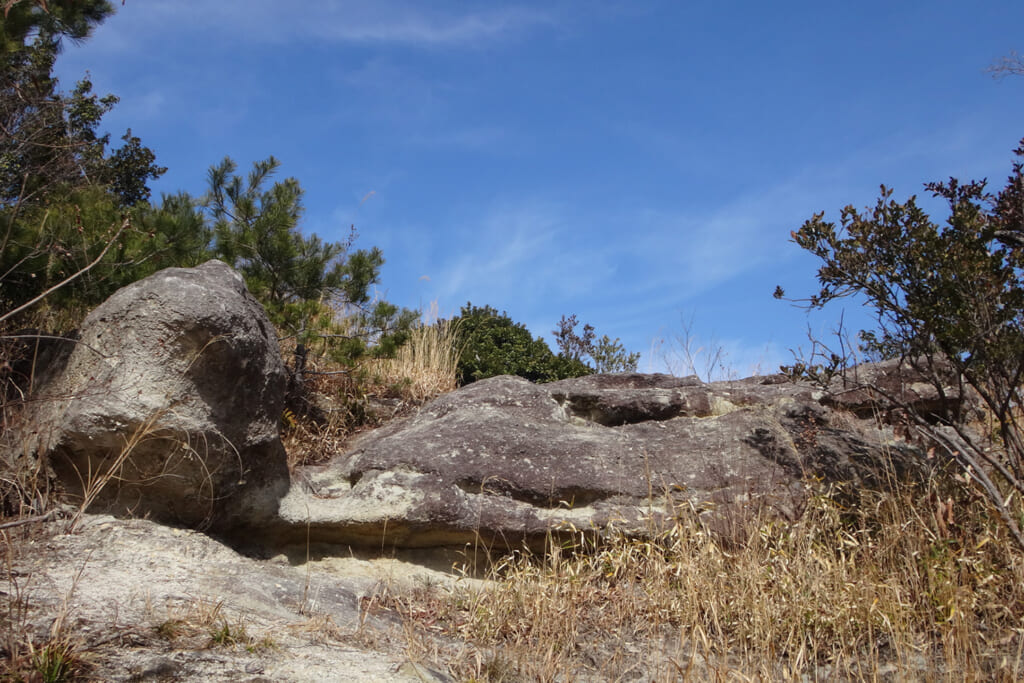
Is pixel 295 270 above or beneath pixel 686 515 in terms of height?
above

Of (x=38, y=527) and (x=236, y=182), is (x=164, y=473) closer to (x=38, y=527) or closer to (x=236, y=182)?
(x=38, y=527)

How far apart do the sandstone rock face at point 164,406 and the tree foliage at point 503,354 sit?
4489 millimetres

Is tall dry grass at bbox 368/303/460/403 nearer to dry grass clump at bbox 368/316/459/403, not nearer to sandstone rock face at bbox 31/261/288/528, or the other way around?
dry grass clump at bbox 368/316/459/403

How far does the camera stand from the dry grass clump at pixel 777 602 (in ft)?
11.8

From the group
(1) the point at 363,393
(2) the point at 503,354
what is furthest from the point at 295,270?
(2) the point at 503,354

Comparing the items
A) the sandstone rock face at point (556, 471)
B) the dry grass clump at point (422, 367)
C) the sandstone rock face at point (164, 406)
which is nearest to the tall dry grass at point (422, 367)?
the dry grass clump at point (422, 367)

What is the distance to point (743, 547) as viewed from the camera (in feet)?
15.3

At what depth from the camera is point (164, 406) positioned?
4414 mm

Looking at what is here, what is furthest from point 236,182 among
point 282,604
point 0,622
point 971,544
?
point 971,544

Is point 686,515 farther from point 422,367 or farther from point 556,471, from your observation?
point 422,367

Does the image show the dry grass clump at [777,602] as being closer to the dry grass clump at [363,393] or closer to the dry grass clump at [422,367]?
the dry grass clump at [363,393]

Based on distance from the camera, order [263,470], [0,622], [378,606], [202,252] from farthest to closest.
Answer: [202,252]
[263,470]
[378,606]
[0,622]

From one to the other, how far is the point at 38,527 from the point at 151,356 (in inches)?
41.0

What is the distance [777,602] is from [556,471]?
1754 millimetres
